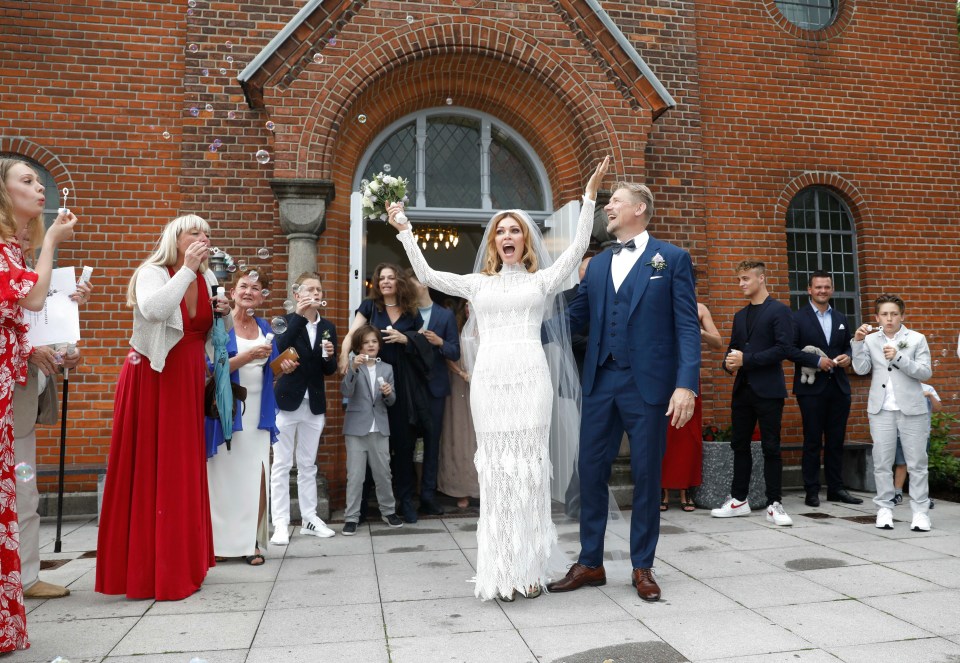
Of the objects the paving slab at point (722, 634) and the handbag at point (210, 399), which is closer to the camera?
the paving slab at point (722, 634)

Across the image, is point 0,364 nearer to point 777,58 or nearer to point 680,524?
point 680,524

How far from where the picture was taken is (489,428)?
4137 millimetres

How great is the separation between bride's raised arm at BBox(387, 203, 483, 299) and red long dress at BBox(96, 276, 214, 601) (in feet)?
4.81

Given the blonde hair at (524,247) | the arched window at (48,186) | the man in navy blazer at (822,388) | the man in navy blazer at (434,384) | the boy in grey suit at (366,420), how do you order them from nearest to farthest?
the blonde hair at (524,247), the boy in grey suit at (366,420), the man in navy blazer at (434,384), the man in navy blazer at (822,388), the arched window at (48,186)

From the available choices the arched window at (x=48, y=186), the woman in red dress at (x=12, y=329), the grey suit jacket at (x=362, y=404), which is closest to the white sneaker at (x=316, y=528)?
the grey suit jacket at (x=362, y=404)

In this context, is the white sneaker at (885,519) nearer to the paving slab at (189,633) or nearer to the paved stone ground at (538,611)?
the paved stone ground at (538,611)

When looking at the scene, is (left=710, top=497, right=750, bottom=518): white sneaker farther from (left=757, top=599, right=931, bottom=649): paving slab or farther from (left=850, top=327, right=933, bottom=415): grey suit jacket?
(left=757, top=599, right=931, bottom=649): paving slab

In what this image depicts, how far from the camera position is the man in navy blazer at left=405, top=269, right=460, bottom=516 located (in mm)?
6738

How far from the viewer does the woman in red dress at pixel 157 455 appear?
409 centimetres

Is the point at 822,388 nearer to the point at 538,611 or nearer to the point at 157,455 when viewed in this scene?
the point at 538,611

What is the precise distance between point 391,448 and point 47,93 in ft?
16.8

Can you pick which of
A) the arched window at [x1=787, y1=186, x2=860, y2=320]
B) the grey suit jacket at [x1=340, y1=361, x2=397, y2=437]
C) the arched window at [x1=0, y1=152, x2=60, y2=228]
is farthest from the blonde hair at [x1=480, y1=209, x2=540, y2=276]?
the arched window at [x1=787, y1=186, x2=860, y2=320]

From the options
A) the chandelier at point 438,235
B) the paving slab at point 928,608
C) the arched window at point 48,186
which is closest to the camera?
the paving slab at point 928,608

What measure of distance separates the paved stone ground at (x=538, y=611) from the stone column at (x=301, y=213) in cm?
280
